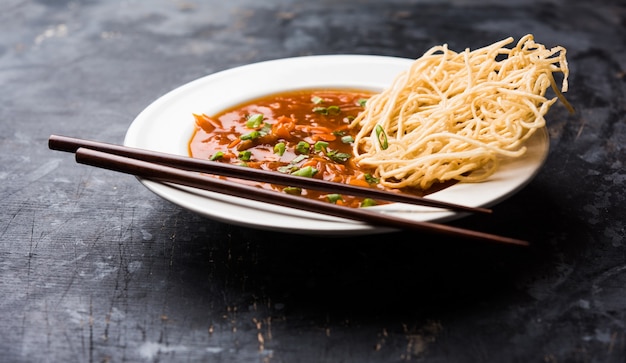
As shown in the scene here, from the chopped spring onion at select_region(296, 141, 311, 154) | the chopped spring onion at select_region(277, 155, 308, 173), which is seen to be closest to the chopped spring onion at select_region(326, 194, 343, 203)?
the chopped spring onion at select_region(277, 155, 308, 173)

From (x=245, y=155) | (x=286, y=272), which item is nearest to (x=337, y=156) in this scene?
(x=245, y=155)

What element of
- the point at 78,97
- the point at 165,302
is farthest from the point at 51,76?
the point at 165,302

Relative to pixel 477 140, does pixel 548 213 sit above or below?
below

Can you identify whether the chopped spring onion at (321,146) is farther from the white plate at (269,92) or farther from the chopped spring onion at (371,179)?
the white plate at (269,92)

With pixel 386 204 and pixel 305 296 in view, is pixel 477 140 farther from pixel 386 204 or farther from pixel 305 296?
pixel 305 296

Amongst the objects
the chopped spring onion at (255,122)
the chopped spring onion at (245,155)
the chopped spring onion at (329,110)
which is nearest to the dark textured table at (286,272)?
the chopped spring onion at (245,155)

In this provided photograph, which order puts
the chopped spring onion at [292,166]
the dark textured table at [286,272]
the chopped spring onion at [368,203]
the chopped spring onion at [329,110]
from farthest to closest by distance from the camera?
the chopped spring onion at [329,110] → the chopped spring onion at [292,166] → the chopped spring onion at [368,203] → the dark textured table at [286,272]

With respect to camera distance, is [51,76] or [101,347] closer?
[101,347]

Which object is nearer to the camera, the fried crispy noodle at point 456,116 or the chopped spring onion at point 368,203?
the chopped spring onion at point 368,203
